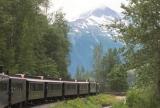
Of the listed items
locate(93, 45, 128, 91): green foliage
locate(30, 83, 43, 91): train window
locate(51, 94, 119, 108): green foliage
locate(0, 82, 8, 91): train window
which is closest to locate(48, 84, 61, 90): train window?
locate(51, 94, 119, 108): green foliage

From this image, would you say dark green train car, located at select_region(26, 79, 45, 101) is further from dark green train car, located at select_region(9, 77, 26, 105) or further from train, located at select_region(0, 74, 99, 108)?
dark green train car, located at select_region(9, 77, 26, 105)

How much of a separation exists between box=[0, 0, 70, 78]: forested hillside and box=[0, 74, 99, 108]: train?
311 inches

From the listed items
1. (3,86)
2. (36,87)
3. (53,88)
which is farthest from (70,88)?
(3,86)

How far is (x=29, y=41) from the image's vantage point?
90312 millimetres

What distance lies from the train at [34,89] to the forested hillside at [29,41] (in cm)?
790

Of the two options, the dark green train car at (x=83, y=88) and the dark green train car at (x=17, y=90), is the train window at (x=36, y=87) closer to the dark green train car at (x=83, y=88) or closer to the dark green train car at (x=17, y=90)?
the dark green train car at (x=17, y=90)

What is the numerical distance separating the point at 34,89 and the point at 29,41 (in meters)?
40.8

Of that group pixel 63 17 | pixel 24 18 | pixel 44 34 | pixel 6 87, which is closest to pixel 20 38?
pixel 24 18

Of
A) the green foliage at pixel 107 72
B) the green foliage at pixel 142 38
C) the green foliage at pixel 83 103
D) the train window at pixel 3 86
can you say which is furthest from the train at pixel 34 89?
the green foliage at pixel 107 72

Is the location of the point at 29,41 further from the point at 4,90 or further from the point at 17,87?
the point at 4,90

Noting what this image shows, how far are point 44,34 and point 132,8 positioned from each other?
83.0m

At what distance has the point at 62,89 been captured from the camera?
226ft

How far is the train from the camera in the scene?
31922 millimetres

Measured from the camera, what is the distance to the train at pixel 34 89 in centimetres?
3192
